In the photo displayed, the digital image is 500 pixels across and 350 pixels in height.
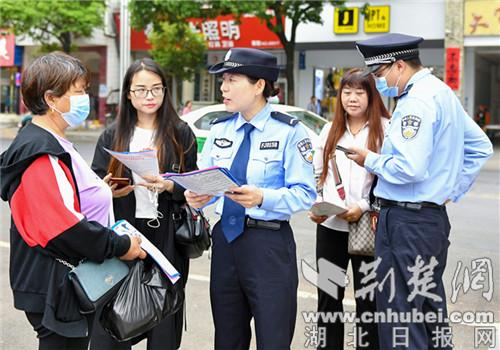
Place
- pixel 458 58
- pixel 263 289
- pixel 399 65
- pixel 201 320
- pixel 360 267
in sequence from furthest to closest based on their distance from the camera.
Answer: pixel 458 58 → pixel 201 320 → pixel 360 267 → pixel 399 65 → pixel 263 289

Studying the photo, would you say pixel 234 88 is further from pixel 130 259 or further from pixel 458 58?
pixel 458 58

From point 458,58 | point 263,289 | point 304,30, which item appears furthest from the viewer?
point 304,30

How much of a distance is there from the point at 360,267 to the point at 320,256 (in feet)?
0.94

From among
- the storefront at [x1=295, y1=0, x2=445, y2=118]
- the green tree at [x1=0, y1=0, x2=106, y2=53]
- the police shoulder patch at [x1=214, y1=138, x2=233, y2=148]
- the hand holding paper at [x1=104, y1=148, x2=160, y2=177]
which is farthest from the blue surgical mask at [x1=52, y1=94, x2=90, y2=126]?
the green tree at [x1=0, y1=0, x2=106, y2=53]

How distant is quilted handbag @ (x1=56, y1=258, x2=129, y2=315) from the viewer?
229 cm

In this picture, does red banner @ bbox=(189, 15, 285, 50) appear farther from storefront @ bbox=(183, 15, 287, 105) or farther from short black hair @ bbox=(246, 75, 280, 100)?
short black hair @ bbox=(246, 75, 280, 100)

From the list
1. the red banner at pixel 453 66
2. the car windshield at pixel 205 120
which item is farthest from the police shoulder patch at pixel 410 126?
the red banner at pixel 453 66

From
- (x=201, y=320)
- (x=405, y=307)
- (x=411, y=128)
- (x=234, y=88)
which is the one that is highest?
(x=234, y=88)

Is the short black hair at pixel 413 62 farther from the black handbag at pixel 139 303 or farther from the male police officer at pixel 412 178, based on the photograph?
the black handbag at pixel 139 303

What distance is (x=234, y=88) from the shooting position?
2699 mm

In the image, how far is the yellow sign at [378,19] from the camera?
20.3 metres

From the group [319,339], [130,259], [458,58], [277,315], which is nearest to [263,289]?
[277,315]

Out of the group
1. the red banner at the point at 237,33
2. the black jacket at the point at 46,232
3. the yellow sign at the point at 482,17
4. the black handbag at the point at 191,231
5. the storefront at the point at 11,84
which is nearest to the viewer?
the black jacket at the point at 46,232

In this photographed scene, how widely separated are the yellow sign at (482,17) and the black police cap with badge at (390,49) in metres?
17.6
